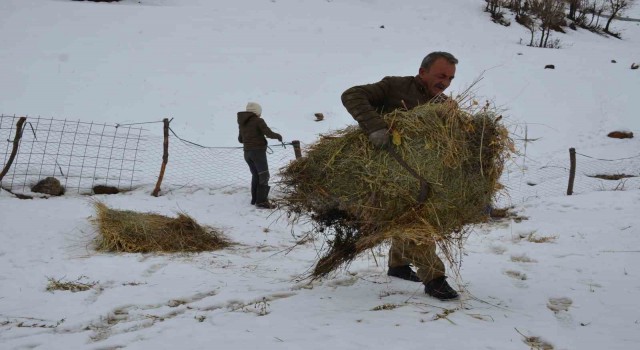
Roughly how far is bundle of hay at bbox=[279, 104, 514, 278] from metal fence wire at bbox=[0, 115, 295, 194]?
Answer: 4.61m

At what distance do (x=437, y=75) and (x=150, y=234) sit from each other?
3.55m

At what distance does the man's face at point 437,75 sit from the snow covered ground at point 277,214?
2.24ft

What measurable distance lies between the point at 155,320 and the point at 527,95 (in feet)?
52.1

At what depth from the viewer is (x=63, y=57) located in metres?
15.4

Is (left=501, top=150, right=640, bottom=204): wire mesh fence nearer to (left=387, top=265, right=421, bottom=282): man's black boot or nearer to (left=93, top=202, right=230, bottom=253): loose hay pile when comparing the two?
(left=387, top=265, right=421, bottom=282): man's black boot

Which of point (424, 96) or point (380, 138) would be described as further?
point (424, 96)

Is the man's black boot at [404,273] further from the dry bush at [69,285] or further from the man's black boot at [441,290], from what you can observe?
the dry bush at [69,285]

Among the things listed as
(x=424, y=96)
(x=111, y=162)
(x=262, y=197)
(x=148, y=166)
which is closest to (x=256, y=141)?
(x=262, y=197)

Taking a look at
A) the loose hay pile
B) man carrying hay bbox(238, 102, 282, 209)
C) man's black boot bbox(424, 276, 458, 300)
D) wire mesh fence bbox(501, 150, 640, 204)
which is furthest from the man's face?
wire mesh fence bbox(501, 150, 640, 204)

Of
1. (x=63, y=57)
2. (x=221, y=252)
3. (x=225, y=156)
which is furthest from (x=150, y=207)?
(x=63, y=57)

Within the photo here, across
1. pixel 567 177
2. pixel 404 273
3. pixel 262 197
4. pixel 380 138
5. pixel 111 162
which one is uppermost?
pixel 567 177

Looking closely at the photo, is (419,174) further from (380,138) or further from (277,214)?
(277,214)

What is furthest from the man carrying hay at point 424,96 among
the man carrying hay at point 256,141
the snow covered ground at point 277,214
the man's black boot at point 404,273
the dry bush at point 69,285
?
the man carrying hay at point 256,141

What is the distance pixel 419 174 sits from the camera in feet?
9.64
